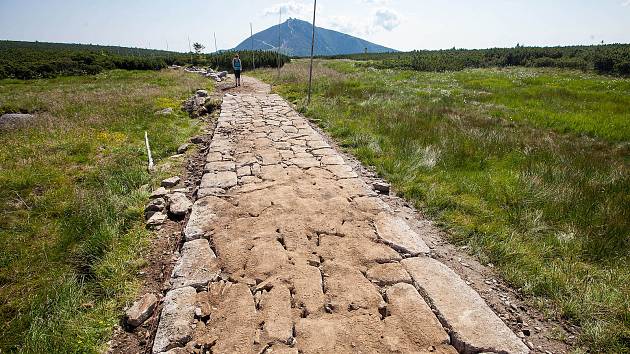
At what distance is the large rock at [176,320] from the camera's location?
7.66 ft

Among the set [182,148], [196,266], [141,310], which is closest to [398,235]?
[196,266]

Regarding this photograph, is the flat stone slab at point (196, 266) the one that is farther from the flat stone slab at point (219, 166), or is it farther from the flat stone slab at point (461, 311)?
the flat stone slab at point (219, 166)

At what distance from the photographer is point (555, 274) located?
10.1 feet

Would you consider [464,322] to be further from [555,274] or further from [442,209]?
[442,209]

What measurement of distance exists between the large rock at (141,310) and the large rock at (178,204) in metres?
1.58

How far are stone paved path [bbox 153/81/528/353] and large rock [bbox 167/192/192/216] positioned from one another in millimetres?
198

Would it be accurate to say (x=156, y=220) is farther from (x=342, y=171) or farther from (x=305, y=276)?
(x=342, y=171)

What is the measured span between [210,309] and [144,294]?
777mm

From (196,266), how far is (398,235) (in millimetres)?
2178

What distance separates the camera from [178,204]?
448cm

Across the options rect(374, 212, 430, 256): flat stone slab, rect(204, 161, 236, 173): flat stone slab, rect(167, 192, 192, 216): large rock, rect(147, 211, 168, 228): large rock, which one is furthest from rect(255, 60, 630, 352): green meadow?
rect(147, 211, 168, 228): large rock

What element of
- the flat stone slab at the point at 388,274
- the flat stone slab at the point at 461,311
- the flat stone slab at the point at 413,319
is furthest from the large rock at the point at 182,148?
the flat stone slab at the point at 413,319

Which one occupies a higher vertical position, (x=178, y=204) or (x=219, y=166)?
(x=219, y=166)

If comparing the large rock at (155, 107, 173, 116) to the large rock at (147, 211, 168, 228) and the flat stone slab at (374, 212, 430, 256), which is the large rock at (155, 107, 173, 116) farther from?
the flat stone slab at (374, 212, 430, 256)
